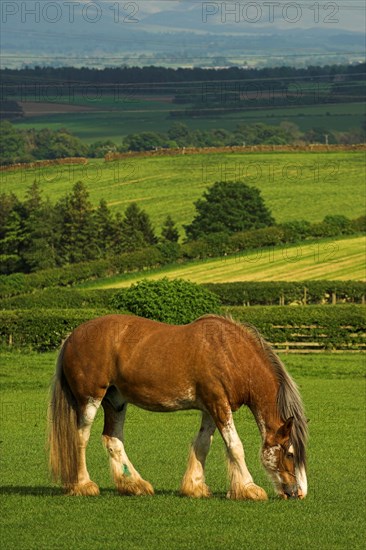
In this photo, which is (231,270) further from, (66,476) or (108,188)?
(66,476)

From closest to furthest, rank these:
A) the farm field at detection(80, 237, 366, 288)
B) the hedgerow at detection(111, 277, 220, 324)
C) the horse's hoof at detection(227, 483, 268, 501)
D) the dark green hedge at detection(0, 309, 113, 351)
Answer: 1. the horse's hoof at detection(227, 483, 268, 501)
2. the hedgerow at detection(111, 277, 220, 324)
3. the dark green hedge at detection(0, 309, 113, 351)
4. the farm field at detection(80, 237, 366, 288)

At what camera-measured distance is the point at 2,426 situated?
29453 mm

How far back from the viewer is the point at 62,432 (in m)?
14.7

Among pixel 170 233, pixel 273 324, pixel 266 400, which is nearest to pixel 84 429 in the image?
pixel 266 400

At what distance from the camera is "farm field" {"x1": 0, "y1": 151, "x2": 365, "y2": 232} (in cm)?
10875

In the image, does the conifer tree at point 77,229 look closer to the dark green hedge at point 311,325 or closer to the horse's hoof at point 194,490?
the dark green hedge at point 311,325

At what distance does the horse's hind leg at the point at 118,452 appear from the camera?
48.2ft

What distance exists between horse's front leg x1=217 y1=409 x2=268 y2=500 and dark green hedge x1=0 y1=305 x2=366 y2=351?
3458 centimetres

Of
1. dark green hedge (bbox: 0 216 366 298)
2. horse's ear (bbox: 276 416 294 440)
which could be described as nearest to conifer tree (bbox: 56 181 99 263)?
dark green hedge (bbox: 0 216 366 298)

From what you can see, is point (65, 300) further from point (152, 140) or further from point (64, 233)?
point (152, 140)

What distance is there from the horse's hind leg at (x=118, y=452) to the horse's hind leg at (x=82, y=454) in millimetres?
283

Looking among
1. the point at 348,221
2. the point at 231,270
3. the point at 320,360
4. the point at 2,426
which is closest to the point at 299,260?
the point at 231,270

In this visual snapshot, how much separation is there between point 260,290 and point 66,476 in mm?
46545

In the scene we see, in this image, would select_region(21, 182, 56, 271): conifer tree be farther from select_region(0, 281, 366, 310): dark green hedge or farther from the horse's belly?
the horse's belly
